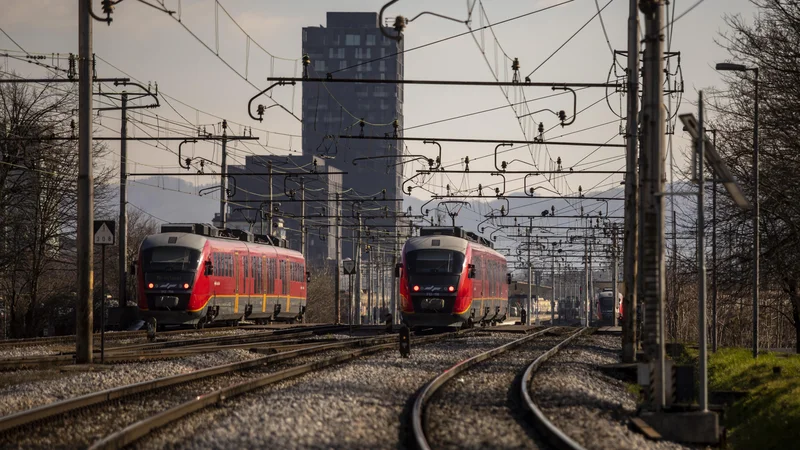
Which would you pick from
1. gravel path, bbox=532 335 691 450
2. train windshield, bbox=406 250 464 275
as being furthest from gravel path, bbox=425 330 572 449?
train windshield, bbox=406 250 464 275

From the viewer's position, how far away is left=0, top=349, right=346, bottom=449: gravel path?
1137 cm

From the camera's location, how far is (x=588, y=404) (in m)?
15.4

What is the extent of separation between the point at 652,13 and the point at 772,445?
21.3 ft

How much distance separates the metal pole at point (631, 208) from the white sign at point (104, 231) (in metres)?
10.9

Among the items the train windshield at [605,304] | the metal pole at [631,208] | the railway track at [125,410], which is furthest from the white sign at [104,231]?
the train windshield at [605,304]

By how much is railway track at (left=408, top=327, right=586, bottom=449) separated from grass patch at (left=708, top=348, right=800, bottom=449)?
360 cm

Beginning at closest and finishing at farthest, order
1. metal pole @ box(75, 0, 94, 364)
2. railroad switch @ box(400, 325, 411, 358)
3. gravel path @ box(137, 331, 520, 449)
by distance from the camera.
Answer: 1. gravel path @ box(137, 331, 520, 449)
2. metal pole @ box(75, 0, 94, 364)
3. railroad switch @ box(400, 325, 411, 358)

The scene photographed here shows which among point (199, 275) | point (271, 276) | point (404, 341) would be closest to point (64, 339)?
point (199, 275)

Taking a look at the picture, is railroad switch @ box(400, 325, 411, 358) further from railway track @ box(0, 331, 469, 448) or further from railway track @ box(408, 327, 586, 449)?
railway track @ box(0, 331, 469, 448)

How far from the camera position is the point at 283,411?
13.4 m

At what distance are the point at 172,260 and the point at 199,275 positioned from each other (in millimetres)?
1022

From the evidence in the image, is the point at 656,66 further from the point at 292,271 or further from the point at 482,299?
the point at 292,271

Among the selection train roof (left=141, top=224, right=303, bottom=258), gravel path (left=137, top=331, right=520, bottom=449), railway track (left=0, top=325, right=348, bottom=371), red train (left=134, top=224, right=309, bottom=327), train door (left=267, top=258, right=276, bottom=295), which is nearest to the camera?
gravel path (left=137, top=331, right=520, bottom=449)

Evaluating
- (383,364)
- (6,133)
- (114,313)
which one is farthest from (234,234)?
(383,364)
